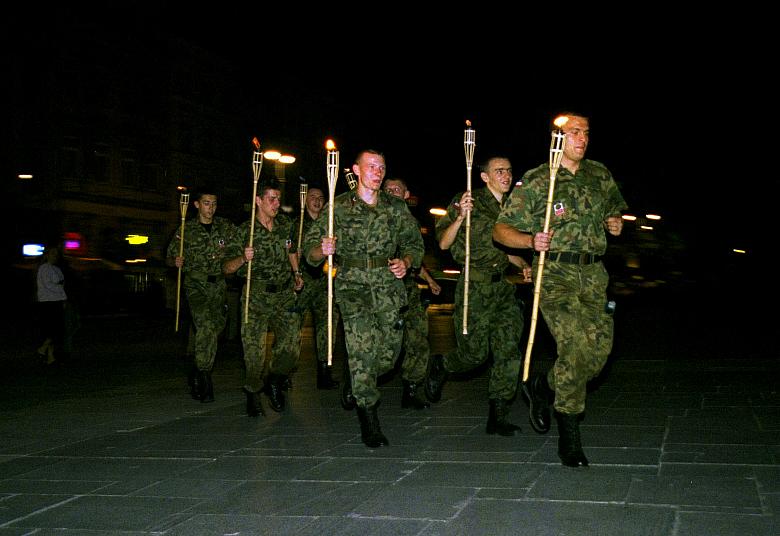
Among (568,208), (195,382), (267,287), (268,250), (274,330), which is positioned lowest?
(195,382)

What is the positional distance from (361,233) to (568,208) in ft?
5.49

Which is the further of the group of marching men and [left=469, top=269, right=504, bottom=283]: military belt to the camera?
[left=469, top=269, right=504, bottom=283]: military belt

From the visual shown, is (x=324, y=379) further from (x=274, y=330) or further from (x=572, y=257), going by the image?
(x=572, y=257)

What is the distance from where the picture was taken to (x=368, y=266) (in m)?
7.61

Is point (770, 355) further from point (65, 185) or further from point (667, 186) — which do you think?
point (65, 185)

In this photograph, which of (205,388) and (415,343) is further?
(205,388)

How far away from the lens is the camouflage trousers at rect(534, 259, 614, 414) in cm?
641

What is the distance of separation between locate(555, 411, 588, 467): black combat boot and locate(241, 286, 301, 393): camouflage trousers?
134 inches

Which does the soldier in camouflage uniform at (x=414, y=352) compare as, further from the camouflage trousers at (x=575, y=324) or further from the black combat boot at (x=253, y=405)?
the camouflage trousers at (x=575, y=324)

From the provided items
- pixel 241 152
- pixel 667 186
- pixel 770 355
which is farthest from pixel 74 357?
pixel 241 152

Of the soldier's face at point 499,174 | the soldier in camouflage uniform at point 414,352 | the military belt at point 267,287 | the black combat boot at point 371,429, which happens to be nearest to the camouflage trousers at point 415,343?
the soldier in camouflage uniform at point 414,352

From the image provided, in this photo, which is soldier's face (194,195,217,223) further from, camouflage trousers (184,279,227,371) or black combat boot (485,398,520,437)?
black combat boot (485,398,520,437)

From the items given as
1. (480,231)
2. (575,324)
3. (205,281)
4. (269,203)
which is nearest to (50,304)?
(205,281)

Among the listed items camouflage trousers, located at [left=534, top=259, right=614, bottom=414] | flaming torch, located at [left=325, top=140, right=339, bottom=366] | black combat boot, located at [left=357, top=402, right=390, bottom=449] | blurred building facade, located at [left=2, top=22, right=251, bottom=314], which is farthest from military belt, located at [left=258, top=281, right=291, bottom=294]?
blurred building facade, located at [left=2, top=22, right=251, bottom=314]
